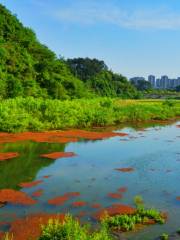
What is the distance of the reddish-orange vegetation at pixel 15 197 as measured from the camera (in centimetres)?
1288

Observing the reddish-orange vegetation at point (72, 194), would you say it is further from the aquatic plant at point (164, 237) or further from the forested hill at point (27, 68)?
the forested hill at point (27, 68)

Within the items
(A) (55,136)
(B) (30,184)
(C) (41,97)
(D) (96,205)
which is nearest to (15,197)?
(B) (30,184)

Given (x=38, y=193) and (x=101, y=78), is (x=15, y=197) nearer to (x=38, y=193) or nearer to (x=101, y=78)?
(x=38, y=193)

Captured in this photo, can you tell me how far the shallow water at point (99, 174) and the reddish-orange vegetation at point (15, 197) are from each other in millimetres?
320

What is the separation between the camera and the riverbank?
91.5 feet

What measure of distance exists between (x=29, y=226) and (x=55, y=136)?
16.1m

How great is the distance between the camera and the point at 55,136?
26703 mm

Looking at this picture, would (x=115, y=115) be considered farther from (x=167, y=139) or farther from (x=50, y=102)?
(x=167, y=139)

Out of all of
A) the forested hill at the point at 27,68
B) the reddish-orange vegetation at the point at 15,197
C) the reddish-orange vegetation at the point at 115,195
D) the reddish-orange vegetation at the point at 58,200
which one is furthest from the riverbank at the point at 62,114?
the reddish-orange vegetation at the point at 115,195

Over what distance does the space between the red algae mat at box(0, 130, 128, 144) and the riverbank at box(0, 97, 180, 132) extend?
121 centimetres

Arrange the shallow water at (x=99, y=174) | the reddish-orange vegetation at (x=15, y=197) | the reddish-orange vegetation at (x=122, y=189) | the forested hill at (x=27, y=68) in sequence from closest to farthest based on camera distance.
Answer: the shallow water at (x=99, y=174) < the reddish-orange vegetation at (x=15, y=197) < the reddish-orange vegetation at (x=122, y=189) < the forested hill at (x=27, y=68)

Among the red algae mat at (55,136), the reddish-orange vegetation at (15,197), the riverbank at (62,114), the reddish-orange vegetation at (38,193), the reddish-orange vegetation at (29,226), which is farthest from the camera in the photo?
the riverbank at (62,114)

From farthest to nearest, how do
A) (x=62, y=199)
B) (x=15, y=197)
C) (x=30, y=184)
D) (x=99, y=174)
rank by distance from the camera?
(x=99, y=174) → (x=30, y=184) → (x=15, y=197) → (x=62, y=199)

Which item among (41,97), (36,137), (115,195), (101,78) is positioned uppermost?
(101,78)
